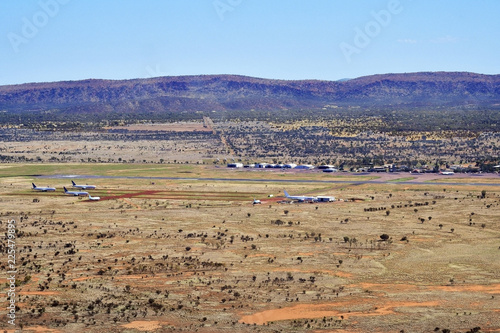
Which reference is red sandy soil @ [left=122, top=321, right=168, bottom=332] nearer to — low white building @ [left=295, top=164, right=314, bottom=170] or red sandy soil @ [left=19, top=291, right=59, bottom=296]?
red sandy soil @ [left=19, top=291, right=59, bottom=296]

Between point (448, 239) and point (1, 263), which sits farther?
point (448, 239)

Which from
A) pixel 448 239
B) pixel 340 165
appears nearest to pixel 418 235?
pixel 448 239

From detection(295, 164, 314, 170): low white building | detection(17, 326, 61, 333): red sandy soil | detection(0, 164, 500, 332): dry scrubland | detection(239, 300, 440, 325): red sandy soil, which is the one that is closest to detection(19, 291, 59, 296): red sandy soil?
detection(0, 164, 500, 332): dry scrubland

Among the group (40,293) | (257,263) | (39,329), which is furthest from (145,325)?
(257,263)

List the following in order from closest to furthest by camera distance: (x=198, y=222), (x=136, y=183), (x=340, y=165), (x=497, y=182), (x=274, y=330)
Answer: (x=274, y=330) → (x=198, y=222) → (x=497, y=182) → (x=136, y=183) → (x=340, y=165)

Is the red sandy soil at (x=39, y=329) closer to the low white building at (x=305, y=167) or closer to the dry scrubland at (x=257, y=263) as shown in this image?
the dry scrubland at (x=257, y=263)

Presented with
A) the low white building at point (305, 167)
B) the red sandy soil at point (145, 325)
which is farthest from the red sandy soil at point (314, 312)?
the low white building at point (305, 167)

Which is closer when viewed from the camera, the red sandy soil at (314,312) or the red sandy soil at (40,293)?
the red sandy soil at (314,312)

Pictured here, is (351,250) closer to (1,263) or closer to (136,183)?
(1,263)
